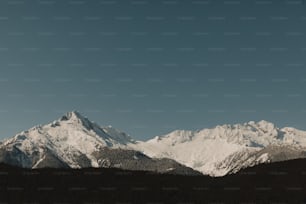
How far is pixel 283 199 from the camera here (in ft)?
335

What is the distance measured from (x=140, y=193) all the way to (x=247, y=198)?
987 inches

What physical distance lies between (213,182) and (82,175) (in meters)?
34.6

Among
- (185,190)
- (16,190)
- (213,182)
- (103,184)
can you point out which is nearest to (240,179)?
(213,182)

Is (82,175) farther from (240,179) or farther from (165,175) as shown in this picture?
(240,179)

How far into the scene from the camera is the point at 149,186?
391ft

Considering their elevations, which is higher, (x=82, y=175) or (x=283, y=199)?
(x=82, y=175)

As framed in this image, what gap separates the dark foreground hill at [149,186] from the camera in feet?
349

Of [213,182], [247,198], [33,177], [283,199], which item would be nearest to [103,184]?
[33,177]

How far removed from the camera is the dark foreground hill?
106m

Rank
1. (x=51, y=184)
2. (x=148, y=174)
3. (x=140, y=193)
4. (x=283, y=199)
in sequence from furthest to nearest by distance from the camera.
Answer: (x=148, y=174) < (x=51, y=184) < (x=140, y=193) < (x=283, y=199)

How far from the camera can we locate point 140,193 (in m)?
113

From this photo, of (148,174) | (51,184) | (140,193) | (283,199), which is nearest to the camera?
(283,199)

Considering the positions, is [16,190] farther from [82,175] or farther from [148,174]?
[148,174]

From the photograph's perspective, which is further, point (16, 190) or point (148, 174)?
point (148, 174)
